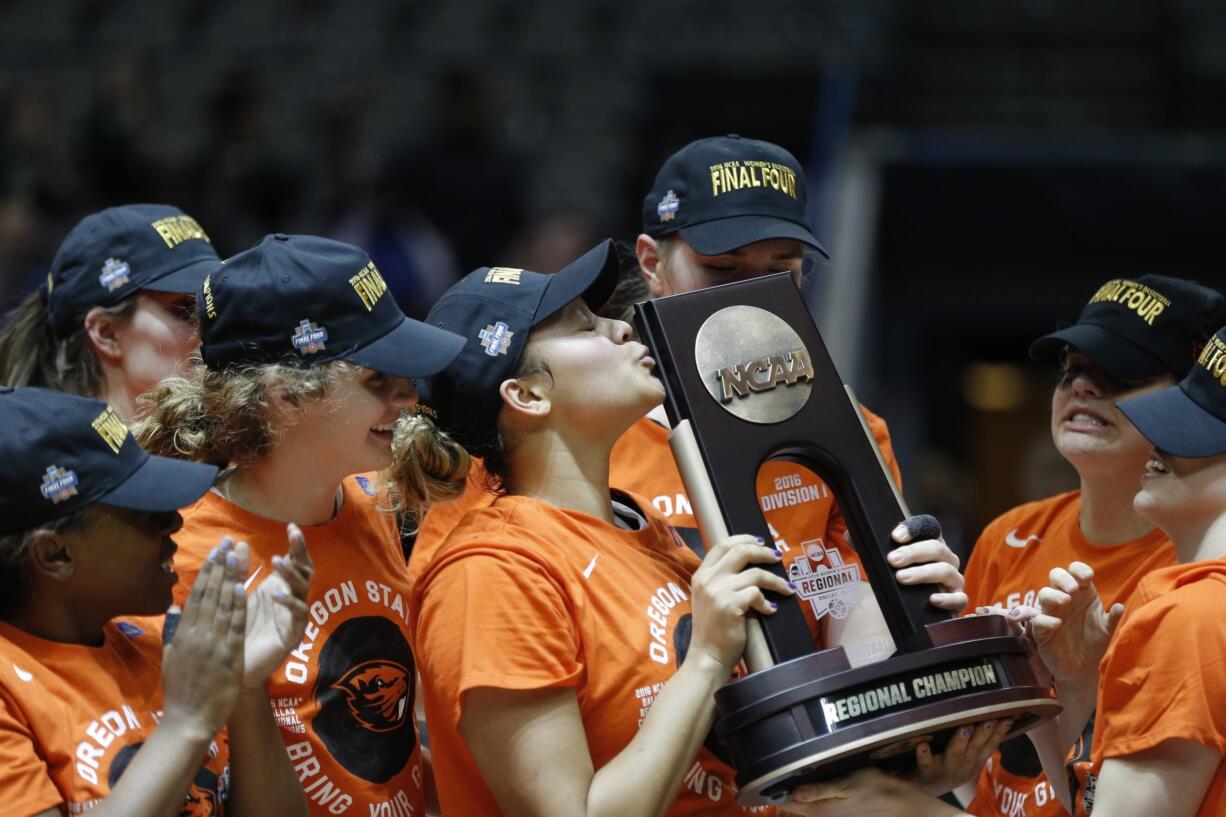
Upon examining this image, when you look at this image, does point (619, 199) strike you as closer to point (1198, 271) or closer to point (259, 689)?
point (1198, 271)

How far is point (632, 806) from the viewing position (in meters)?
2.20

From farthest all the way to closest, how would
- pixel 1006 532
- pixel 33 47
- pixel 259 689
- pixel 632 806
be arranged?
pixel 33 47
pixel 1006 532
pixel 259 689
pixel 632 806

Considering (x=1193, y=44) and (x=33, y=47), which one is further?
(x=33, y=47)

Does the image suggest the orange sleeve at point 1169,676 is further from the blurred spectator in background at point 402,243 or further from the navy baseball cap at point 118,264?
the blurred spectator in background at point 402,243

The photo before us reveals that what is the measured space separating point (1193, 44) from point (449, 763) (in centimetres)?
725

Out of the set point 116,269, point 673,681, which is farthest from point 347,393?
point 116,269

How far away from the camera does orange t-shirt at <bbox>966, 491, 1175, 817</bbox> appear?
9.62 ft

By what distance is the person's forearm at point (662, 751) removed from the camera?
2.20m

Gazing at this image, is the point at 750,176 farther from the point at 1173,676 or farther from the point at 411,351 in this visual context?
the point at 1173,676

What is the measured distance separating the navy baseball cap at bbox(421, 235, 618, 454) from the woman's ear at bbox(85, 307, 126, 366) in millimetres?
962

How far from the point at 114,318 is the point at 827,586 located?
160 centimetres

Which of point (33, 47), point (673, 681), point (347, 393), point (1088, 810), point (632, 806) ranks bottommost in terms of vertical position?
point (1088, 810)

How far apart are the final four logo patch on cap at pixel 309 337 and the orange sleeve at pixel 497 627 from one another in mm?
467

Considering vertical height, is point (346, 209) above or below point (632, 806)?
above
